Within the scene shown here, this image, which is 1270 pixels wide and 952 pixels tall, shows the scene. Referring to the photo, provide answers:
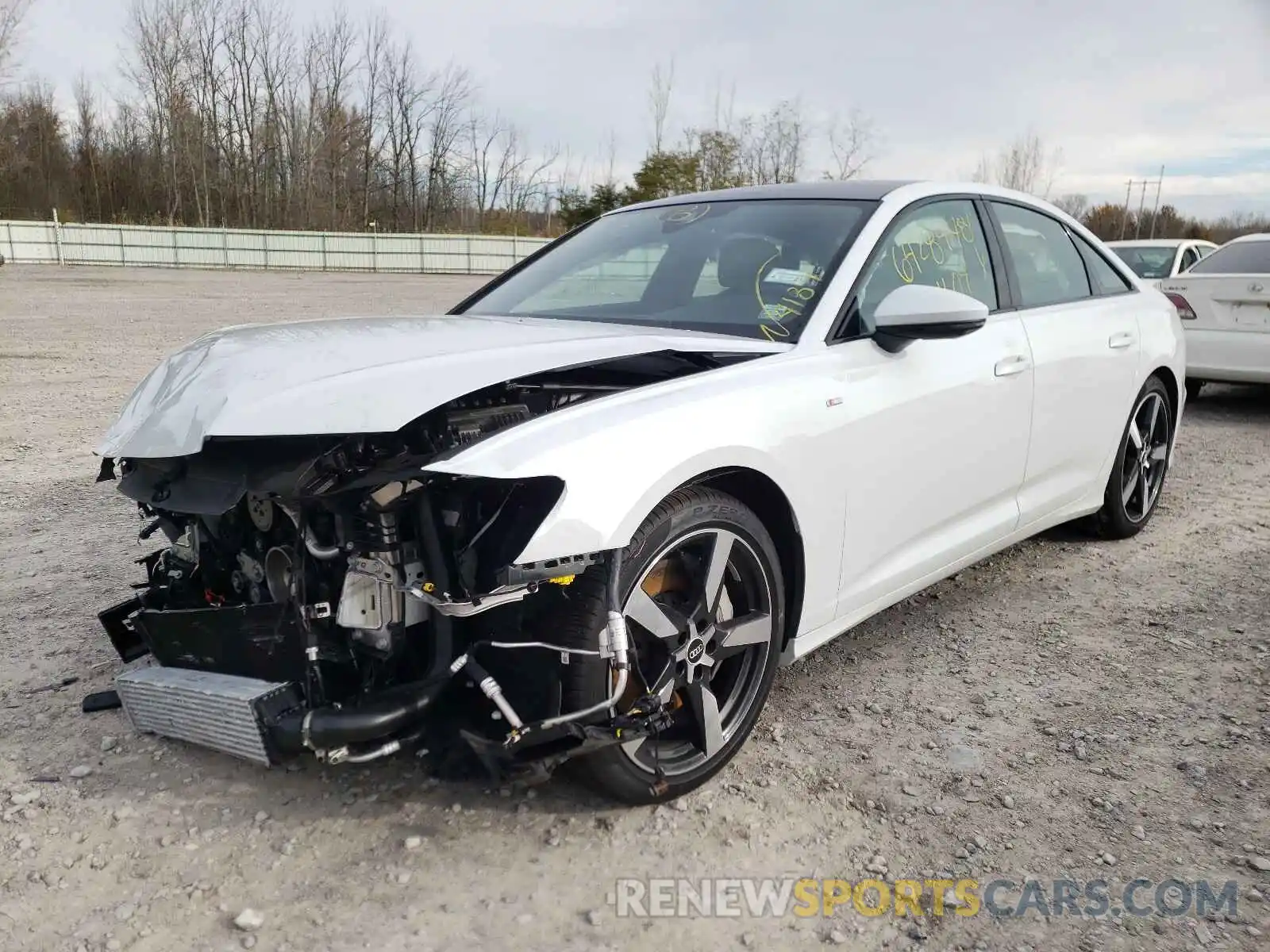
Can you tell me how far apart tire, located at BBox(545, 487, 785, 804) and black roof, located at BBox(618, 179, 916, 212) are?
4.58ft

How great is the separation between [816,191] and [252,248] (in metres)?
38.9

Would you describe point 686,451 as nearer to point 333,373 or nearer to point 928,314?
point 333,373

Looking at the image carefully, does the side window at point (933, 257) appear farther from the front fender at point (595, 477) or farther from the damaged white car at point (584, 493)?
the front fender at point (595, 477)

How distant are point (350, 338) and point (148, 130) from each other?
2145 inches

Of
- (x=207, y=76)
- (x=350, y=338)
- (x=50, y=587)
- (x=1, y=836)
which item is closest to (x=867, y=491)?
(x=350, y=338)

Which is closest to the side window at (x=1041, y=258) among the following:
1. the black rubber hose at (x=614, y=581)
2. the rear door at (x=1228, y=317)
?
the black rubber hose at (x=614, y=581)

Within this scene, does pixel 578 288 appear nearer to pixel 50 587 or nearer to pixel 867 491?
pixel 867 491

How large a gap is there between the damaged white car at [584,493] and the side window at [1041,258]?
396 millimetres

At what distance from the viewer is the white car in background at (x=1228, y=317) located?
7.66 meters

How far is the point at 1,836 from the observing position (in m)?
2.34

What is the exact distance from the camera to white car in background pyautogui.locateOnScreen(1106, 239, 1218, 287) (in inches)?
440

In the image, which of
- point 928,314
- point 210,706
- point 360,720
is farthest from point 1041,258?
point 210,706

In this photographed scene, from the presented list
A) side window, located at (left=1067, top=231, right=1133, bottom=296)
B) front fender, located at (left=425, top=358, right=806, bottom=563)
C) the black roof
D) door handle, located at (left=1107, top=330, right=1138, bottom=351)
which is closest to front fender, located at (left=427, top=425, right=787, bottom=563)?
front fender, located at (left=425, top=358, right=806, bottom=563)

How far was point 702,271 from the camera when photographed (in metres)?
3.31
